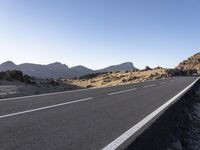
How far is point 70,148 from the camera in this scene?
5.86m

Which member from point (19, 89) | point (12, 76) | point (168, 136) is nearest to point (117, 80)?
point (12, 76)

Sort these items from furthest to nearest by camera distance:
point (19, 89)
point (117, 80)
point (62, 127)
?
point (117, 80), point (19, 89), point (62, 127)

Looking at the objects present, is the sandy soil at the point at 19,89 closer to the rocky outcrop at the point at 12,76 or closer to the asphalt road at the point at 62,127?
the rocky outcrop at the point at 12,76

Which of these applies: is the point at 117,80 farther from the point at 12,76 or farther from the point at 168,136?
the point at 168,136

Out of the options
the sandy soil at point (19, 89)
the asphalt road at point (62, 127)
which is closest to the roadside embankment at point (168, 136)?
the asphalt road at point (62, 127)

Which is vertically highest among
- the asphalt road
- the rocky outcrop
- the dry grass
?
the rocky outcrop

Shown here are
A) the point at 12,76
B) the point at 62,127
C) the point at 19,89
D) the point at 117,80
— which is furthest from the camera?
the point at 117,80

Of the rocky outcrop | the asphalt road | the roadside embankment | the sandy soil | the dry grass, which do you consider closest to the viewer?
the asphalt road

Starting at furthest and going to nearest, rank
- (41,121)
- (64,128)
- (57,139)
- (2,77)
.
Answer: (2,77)
(41,121)
(64,128)
(57,139)

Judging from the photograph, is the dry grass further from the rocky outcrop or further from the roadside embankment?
the roadside embankment

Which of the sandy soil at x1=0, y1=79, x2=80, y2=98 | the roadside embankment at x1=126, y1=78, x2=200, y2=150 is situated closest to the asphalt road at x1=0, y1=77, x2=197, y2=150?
the roadside embankment at x1=126, y1=78, x2=200, y2=150

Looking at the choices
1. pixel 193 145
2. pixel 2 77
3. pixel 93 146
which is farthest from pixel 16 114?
pixel 2 77

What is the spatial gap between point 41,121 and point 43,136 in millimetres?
1741

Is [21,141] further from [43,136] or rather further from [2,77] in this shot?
[2,77]
